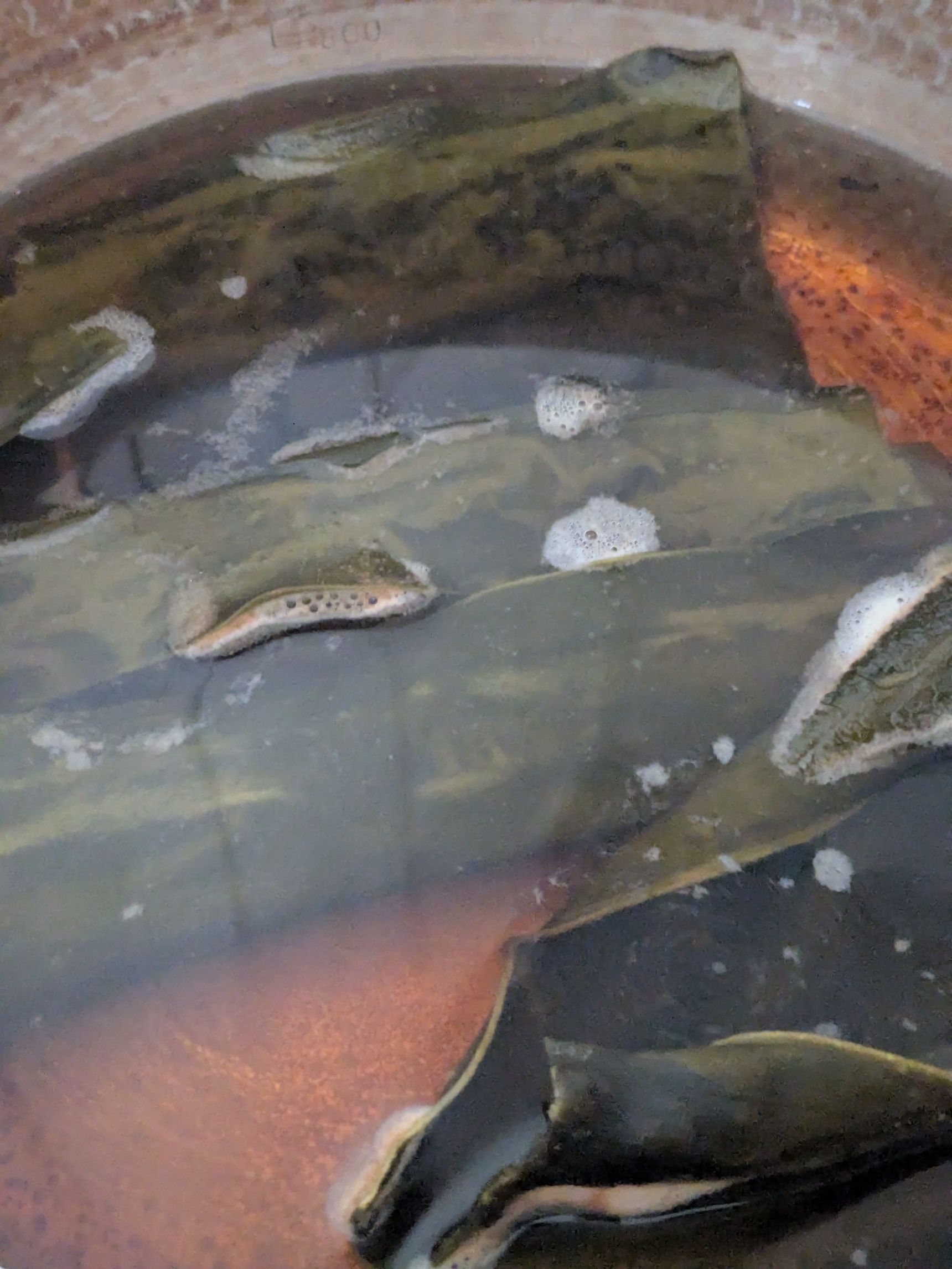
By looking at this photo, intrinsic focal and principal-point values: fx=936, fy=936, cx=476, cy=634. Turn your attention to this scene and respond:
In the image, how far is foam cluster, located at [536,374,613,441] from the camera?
1110mm

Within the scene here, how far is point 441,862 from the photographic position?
0.86m

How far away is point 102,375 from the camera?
3.79 ft

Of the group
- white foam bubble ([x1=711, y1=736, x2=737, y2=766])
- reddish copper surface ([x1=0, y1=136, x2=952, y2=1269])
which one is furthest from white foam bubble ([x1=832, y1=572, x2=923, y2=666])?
reddish copper surface ([x1=0, y1=136, x2=952, y2=1269])

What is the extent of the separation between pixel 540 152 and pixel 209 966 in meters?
1.09

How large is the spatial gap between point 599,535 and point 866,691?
0.32 m

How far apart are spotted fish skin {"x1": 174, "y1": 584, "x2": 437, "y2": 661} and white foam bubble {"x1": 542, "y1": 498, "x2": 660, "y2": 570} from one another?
0.50 ft

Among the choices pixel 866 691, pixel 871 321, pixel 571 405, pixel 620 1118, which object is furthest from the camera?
pixel 871 321

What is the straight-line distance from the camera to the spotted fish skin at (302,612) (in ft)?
3.07

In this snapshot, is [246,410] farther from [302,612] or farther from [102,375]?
[302,612]

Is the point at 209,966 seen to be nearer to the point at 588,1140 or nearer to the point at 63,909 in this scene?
the point at 63,909

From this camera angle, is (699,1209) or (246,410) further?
(246,410)

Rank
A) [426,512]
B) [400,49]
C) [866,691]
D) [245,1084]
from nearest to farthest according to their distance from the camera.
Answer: [245,1084], [866,691], [426,512], [400,49]

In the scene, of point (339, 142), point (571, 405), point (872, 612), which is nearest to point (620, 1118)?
point (872, 612)

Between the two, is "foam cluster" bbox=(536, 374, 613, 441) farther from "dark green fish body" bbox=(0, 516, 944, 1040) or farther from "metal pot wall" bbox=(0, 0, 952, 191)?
"metal pot wall" bbox=(0, 0, 952, 191)
